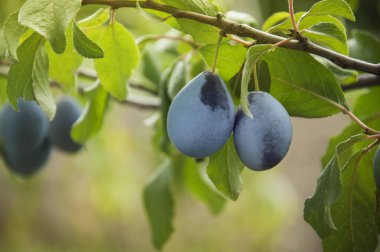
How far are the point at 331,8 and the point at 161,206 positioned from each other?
59 centimetres

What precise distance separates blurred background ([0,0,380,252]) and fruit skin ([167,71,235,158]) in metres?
1.90

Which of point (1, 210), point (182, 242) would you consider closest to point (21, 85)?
point (182, 242)

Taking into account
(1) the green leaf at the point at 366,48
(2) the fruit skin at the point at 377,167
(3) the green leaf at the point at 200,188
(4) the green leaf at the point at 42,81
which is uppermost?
(4) the green leaf at the point at 42,81

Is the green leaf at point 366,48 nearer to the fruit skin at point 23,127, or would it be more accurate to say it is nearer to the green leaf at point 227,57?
the green leaf at point 227,57

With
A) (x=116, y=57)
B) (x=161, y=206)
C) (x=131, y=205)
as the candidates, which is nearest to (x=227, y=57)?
(x=116, y=57)

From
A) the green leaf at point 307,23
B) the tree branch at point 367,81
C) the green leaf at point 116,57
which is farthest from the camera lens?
the tree branch at point 367,81

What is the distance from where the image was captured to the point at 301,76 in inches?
28.5

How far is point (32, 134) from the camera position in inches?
44.9

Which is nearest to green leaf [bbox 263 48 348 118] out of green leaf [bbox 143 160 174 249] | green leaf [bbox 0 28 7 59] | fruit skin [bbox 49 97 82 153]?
green leaf [bbox 0 28 7 59]

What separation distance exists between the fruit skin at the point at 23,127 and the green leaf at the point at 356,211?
0.62 m

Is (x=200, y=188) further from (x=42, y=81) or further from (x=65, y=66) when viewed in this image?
(x=42, y=81)

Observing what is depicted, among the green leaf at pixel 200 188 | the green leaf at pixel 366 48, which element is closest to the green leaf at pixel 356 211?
the green leaf at pixel 366 48

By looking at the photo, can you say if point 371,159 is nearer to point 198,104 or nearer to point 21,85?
point 198,104

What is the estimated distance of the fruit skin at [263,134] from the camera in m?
0.62
